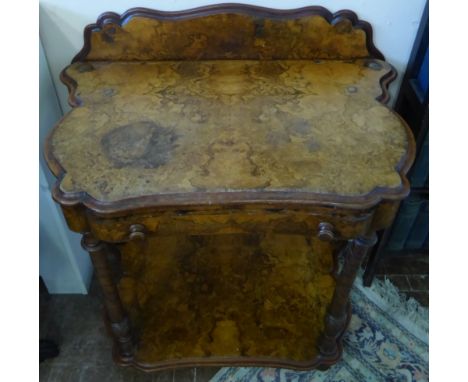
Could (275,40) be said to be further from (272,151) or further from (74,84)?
(74,84)

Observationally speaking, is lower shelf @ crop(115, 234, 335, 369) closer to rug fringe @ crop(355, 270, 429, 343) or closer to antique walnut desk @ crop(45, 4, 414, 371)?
antique walnut desk @ crop(45, 4, 414, 371)

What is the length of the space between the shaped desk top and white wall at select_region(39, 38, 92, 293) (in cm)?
15

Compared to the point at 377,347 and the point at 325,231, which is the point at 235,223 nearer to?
the point at 325,231

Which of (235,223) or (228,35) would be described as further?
(228,35)

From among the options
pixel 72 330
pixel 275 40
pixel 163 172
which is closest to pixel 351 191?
pixel 163 172

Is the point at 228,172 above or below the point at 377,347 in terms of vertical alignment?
above

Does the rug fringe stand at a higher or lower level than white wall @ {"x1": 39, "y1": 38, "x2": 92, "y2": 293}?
lower

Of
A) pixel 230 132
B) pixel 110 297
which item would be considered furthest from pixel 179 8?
pixel 110 297

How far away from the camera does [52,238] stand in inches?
58.9

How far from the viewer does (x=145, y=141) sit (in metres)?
1.04

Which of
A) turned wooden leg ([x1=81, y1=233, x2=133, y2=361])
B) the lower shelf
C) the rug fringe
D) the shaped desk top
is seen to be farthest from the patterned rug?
the shaped desk top

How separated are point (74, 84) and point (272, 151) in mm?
613

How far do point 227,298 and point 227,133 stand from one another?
0.69 metres

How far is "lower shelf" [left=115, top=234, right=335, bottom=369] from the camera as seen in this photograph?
1.38 metres
